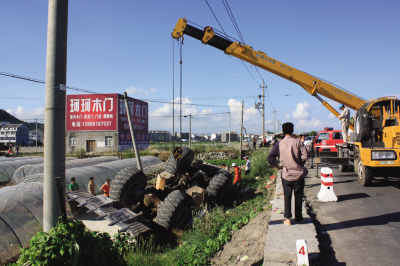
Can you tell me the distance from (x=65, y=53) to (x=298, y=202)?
14.5 ft

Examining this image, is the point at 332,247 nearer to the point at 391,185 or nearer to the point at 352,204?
the point at 352,204

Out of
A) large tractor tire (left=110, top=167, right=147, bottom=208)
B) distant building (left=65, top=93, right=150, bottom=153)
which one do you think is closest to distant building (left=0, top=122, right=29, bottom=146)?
distant building (left=65, top=93, right=150, bottom=153)

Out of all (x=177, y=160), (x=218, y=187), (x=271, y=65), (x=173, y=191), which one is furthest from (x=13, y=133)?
(x=271, y=65)

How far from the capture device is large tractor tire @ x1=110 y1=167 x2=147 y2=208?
958 centimetres

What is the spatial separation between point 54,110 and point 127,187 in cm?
653

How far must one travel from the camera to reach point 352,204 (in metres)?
6.87

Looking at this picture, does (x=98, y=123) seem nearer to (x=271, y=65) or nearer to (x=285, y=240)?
(x=271, y=65)

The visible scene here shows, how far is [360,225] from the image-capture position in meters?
5.33

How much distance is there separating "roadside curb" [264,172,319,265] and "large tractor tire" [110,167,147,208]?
5970 millimetres

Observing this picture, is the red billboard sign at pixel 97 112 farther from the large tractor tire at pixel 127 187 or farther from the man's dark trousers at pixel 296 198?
the man's dark trousers at pixel 296 198

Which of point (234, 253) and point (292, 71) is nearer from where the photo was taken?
point (234, 253)

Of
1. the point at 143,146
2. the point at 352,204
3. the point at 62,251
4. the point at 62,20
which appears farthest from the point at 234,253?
the point at 143,146

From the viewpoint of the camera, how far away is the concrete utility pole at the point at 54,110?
11.8 feet

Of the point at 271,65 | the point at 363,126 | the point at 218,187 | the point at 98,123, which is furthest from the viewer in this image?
the point at 98,123
